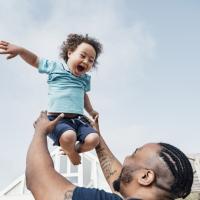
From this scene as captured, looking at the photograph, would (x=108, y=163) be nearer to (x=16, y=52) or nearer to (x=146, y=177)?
(x=146, y=177)

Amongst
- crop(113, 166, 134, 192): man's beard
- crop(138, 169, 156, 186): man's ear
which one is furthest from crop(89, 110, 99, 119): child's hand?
crop(138, 169, 156, 186): man's ear

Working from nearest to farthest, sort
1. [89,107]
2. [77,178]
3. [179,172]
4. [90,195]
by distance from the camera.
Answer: [90,195], [179,172], [89,107], [77,178]

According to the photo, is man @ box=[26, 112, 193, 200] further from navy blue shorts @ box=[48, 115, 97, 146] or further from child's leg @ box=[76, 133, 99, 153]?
child's leg @ box=[76, 133, 99, 153]

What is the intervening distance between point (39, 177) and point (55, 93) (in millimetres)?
1375

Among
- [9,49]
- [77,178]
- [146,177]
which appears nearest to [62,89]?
[9,49]

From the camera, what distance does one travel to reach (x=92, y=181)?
42.4ft

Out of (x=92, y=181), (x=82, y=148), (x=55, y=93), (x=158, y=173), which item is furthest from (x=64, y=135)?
(x=92, y=181)

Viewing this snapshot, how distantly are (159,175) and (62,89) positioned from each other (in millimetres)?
1556

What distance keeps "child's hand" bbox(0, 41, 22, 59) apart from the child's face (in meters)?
0.61

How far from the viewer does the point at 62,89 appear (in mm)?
3670

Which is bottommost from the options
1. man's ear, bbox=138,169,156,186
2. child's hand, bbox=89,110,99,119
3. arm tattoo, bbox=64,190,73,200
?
arm tattoo, bbox=64,190,73,200

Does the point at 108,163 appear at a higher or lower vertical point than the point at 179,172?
lower

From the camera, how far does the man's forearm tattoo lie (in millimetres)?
3627

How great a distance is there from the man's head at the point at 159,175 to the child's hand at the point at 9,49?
160 cm
